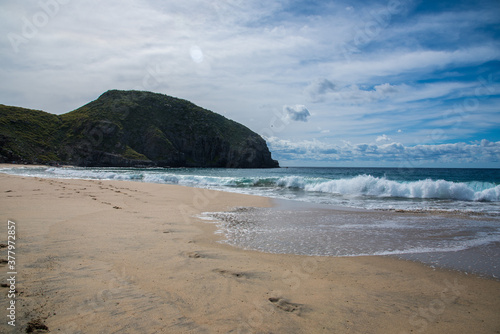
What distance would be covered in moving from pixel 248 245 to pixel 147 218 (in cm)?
346

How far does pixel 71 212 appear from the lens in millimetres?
7441

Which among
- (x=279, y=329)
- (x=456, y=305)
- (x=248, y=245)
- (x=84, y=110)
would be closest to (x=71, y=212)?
Result: (x=248, y=245)

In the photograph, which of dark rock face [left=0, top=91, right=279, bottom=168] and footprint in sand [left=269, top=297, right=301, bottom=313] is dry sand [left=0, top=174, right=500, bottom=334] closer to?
footprint in sand [left=269, top=297, right=301, bottom=313]

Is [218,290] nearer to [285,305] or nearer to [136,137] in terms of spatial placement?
[285,305]

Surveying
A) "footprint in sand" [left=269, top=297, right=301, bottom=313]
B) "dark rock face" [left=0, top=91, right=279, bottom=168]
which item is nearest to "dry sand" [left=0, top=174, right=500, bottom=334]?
"footprint in sand" [left=269, top=297, right=301, bottom=313]

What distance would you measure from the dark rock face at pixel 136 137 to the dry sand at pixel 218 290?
6852 centimetres

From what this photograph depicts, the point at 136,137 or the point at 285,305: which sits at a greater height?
the point at 136,137

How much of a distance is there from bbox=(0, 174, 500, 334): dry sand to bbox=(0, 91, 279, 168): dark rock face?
225ft

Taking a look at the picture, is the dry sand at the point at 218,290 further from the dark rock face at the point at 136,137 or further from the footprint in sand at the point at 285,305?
the dark rock face at the point at 136,137

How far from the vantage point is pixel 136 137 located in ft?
282

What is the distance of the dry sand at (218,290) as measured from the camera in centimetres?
268

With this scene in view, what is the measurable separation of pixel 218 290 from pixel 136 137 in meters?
90.1

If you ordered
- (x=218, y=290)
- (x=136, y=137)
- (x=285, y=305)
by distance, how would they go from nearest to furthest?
(x=285, y=305), (x=218, y=290), (x=136, y=137)

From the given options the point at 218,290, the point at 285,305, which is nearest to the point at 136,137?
the point at 218,290
